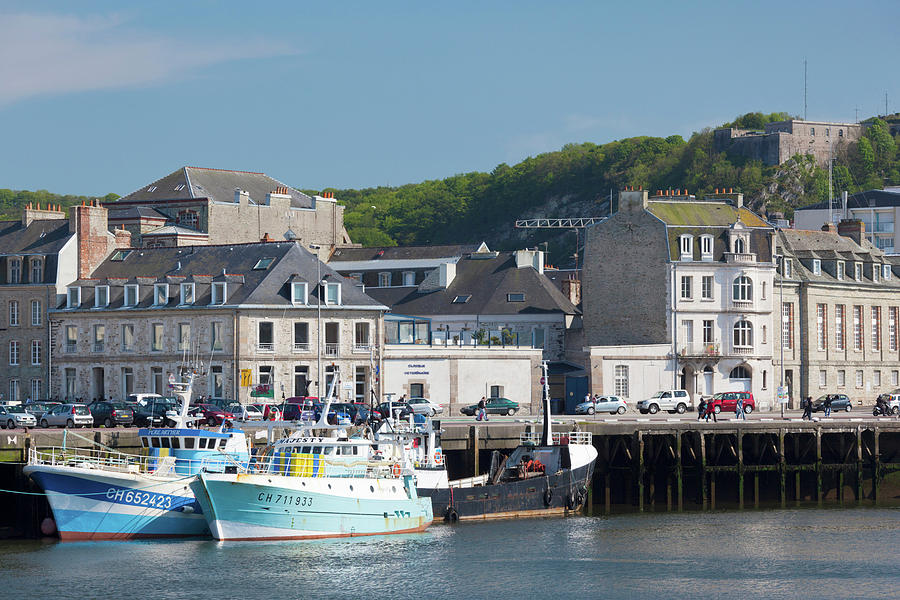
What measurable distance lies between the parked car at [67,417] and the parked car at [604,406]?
2613 cm

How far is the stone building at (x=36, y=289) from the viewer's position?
265 ft

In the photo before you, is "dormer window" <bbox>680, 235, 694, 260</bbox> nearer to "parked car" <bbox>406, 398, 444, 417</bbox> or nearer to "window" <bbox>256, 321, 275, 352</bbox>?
"parked car" <bbox>406, 398, 444, 417</bbox>

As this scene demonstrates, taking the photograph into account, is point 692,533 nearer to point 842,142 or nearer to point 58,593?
point 58,593

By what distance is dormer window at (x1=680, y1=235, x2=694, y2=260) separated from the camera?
284 feet

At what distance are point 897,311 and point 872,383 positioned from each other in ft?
17.0

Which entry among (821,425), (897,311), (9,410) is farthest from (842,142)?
(9,410)

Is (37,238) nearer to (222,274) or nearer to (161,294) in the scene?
(161,294)

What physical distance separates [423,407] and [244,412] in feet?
40.8

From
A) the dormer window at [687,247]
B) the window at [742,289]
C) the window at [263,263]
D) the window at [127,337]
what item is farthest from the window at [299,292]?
the window at [742,289]

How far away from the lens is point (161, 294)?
256 feet

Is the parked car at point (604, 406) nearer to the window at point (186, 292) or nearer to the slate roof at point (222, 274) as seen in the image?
the slate roof at point (222, 274)

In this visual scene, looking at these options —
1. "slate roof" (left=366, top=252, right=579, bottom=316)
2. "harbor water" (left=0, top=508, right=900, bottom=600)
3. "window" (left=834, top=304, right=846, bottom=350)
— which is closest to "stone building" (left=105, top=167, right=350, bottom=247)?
"slate roof" (left=366, top=252, right=579, bottom=316)

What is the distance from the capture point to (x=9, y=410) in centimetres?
6469

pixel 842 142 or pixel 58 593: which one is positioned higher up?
pixel 842 142
